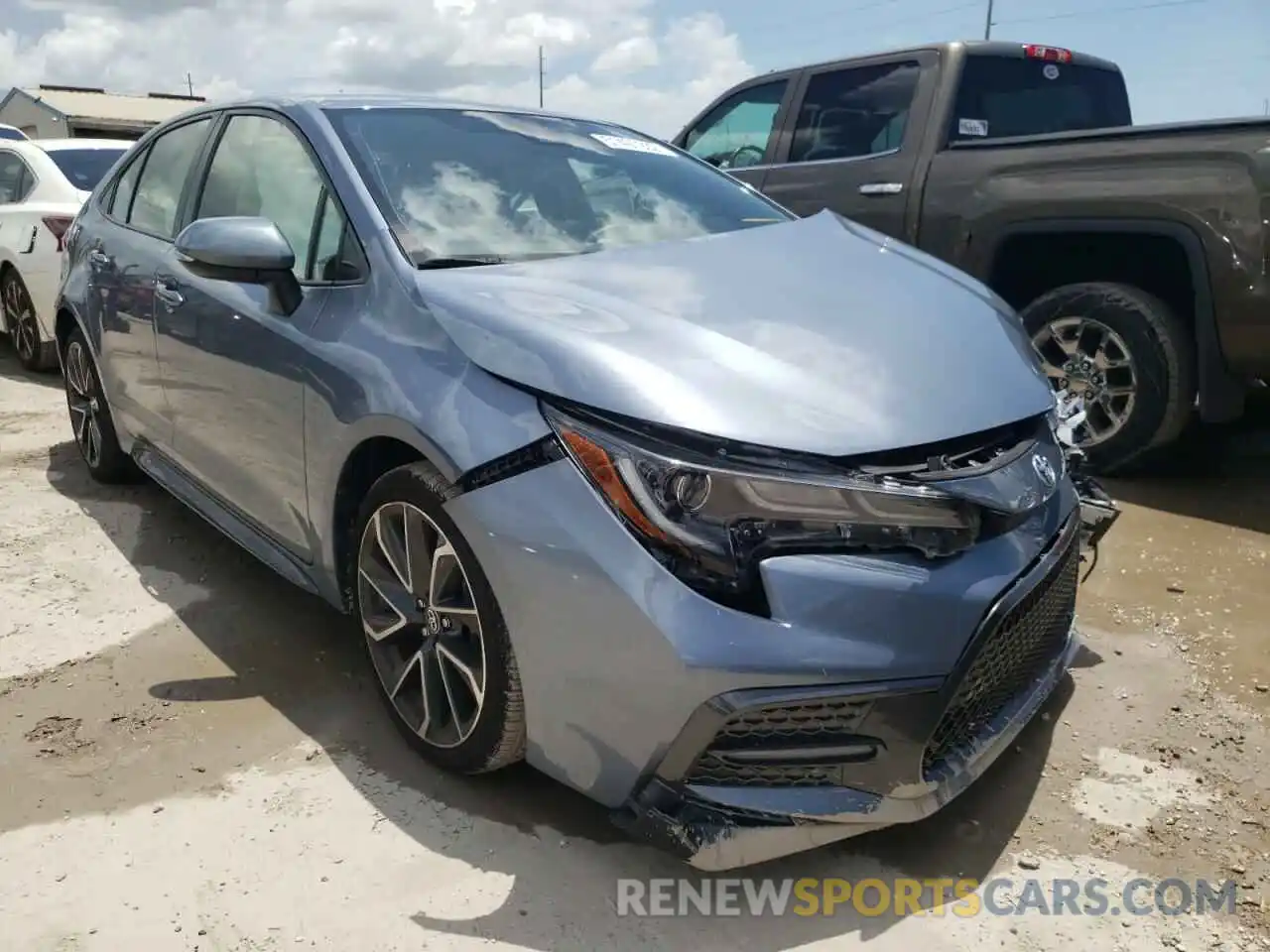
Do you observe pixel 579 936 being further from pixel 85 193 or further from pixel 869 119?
pixel 85 193

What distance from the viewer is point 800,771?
1.98 meters

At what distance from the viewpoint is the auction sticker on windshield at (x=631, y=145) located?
11.4 ft

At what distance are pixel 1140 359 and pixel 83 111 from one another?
24023 millimetres

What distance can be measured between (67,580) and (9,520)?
0.84 m

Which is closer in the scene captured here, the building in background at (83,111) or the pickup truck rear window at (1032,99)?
the pickup truck rear window at (1032,99)

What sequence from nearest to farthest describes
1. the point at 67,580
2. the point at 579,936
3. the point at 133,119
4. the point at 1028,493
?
the point at 579,936, the point at 1028,493, the point at 67,580, the point at 133,119

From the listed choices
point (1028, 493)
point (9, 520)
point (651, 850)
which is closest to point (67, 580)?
point (9, 520)

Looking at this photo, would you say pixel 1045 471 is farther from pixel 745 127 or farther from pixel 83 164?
pixel 83 164

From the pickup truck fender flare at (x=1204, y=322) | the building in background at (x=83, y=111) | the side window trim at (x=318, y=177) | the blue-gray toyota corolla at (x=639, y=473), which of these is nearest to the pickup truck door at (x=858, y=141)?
the pickup truck fender flare at (x=1204, y=322)

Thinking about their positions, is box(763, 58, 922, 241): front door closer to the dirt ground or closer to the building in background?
the dirt ground

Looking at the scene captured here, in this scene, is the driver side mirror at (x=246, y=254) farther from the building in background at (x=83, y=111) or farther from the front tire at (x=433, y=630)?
the building in background at (x=83, y=111)

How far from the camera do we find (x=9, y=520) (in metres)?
4.30

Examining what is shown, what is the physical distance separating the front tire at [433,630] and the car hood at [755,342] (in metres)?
0.41

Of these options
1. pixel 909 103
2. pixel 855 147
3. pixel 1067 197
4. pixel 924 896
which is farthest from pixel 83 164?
pixel 924 896
